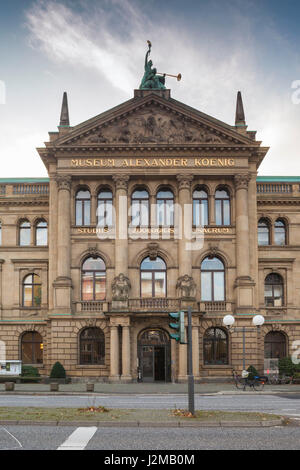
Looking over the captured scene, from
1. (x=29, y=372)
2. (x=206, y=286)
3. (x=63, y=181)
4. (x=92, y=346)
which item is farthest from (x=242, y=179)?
(x=29, y=372)

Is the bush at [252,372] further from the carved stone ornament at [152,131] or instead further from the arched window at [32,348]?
the carved stone ornament at [152,131]

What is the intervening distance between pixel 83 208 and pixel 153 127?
27.1 ft

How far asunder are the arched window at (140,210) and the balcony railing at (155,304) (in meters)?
5.90

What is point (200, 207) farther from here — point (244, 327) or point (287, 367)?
point (287, 367)

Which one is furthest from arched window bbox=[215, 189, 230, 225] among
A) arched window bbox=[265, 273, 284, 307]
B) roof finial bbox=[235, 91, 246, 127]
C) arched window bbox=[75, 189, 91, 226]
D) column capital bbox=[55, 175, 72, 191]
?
column capital bbox=[55, 175, 72, 191]

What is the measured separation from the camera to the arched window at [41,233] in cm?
5375

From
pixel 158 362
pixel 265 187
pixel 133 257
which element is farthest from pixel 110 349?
pixel 265 187

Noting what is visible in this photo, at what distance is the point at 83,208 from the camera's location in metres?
50.8

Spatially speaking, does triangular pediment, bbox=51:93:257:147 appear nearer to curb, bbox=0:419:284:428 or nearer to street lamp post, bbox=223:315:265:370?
street lamp post, bbox=223:315:265:370

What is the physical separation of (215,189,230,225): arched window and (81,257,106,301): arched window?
9734mm

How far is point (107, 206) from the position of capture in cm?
5056

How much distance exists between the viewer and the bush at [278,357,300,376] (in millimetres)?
47750

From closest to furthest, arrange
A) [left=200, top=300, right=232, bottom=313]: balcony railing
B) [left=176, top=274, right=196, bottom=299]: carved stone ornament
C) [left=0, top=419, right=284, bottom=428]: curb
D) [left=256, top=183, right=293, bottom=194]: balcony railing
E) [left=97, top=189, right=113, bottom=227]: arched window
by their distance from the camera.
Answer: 1. [left=0, top=419, right=284, bottom=428]: curb
2. [left=176, top=274, right=196, bottom=299]: carved stone ornament
3. [left=200, top=300, right=232, bottom=313]: balcony railing
4. [left=97, top=189, right=113, bottom=227]: arched window
5. [left=256, top=183, right=293, bottom=194]: balcony railing

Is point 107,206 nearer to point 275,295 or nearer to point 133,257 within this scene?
point 133,257
